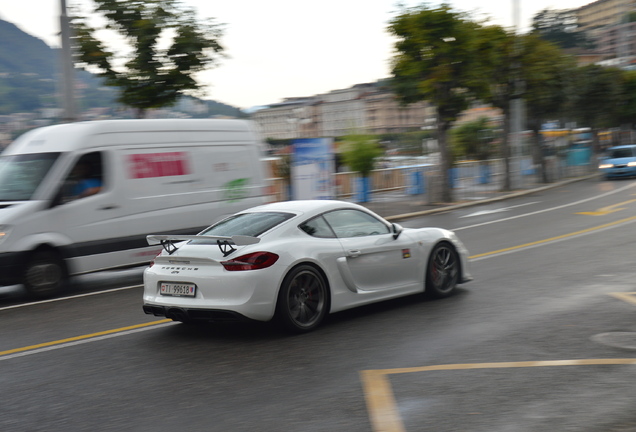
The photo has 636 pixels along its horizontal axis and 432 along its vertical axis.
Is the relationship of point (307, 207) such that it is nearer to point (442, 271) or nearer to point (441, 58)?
point (442, 271)

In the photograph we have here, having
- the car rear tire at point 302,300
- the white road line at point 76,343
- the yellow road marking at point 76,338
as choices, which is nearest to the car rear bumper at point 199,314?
the car rear tire at point 302,300

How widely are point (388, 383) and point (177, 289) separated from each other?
2.59 metres

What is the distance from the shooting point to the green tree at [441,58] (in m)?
25.8

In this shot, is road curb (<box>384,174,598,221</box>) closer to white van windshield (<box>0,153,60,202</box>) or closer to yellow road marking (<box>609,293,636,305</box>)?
white van windshield (<box>0,153,60,202</box>)

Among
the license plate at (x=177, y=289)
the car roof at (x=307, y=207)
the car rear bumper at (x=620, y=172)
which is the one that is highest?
the car roof at (x=307, y=207)

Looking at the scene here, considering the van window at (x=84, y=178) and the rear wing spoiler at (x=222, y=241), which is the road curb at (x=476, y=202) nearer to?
the van window at (x=84, y=178)

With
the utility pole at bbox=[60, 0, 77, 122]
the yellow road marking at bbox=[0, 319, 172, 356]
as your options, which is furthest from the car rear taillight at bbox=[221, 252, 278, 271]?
the utility pole at bbox=[60, 0, 77, 122]

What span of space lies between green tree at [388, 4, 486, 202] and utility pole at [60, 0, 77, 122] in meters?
13.5

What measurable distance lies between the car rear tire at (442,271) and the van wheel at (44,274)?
5.28m

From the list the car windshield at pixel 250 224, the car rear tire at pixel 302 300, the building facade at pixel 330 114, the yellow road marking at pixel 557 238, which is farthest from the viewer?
the building facade at pixel 330 114

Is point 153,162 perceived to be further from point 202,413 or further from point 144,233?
point 202,413

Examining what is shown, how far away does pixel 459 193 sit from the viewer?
31469 mm

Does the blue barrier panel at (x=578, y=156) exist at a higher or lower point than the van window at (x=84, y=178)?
lower

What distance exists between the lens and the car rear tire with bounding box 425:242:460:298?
876cm
